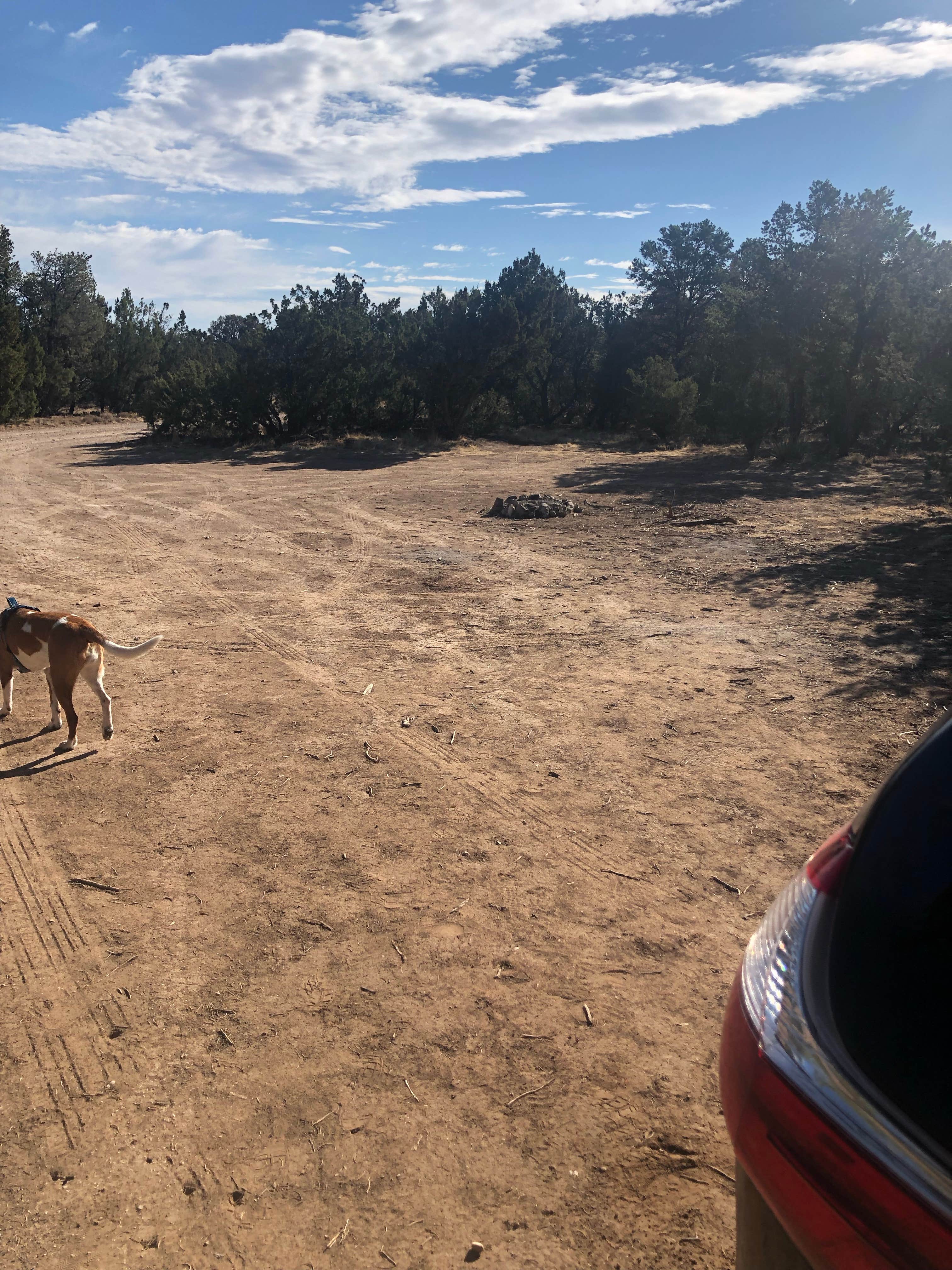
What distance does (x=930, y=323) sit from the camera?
20375 millimetres

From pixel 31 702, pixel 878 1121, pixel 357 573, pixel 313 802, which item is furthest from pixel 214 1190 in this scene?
pixel 357 573

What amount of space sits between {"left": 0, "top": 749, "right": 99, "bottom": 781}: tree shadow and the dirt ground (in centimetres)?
4

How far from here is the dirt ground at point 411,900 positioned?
2396mm

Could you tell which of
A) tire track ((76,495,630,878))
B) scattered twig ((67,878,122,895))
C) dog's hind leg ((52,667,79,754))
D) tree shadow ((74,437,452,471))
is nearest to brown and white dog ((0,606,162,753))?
dog's hind leg ((52,667,79,754))

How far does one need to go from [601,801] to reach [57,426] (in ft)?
141

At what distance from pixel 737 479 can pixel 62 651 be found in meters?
19.0

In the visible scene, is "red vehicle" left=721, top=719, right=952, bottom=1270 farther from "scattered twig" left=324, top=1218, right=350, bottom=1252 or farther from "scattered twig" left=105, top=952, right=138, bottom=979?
"scattered twig" left=105, top=952, right=138, bottom=979

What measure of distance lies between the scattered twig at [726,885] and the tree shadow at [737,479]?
14.3 m

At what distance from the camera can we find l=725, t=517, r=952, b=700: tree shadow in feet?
22.4

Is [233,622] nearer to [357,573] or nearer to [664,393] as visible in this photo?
[357,573]

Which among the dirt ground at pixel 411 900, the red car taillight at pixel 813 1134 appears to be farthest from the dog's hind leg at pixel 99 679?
the red car taillight at pixel 813 1134

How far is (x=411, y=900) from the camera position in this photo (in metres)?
3.84

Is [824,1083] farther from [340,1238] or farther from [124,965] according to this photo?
[124,965]

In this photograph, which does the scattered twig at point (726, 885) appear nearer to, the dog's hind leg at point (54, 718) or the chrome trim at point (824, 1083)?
the chrome trim at point (824, 1083)
